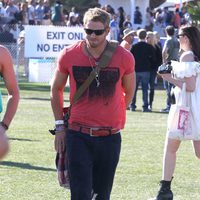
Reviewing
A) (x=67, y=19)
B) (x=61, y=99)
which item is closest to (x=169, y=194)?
(x=61, y=99)

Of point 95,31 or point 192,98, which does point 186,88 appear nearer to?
point 192,98

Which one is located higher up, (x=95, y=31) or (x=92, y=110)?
(x=95, y=31)

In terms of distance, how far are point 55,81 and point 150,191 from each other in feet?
10.7

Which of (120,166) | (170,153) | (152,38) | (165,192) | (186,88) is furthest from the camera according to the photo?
(152,38)

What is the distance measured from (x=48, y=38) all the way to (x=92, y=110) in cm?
2137

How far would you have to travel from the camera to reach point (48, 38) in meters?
28.5

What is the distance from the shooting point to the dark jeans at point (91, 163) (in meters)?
7.18

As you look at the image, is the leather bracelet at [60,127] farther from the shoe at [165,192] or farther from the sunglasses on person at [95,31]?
the shoe at [165,192]

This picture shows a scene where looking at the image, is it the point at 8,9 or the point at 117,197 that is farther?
the point at 8,9

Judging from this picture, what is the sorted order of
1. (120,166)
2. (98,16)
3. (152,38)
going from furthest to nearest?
1. (152,38)
2. (120,166)
3. (98,16)

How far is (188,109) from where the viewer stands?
9383mm

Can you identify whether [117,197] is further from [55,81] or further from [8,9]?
[8,9]

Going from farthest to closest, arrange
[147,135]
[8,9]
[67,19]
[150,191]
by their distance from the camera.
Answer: [67,19] → [8,9] → [147,135] → [150,191]

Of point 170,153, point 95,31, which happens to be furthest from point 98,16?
point 170,153
